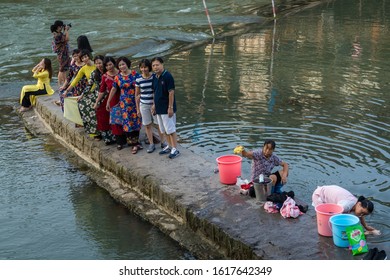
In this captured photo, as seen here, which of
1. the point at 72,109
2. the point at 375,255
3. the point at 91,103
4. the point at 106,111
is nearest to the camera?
the point at 375,255

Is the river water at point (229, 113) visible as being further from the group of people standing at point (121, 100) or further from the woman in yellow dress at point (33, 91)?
the group of people standing at point (121, 100)

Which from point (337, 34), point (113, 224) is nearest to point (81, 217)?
point (113, 224)

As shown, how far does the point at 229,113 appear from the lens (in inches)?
450

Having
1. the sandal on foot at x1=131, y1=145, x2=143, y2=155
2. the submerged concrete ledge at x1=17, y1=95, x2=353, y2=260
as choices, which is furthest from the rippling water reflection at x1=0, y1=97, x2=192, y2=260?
the sandal on foot at x1=131, y1=145, x2=143, y2=155

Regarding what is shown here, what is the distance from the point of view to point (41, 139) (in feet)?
36.9

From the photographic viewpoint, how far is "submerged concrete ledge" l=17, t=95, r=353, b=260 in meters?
6.04

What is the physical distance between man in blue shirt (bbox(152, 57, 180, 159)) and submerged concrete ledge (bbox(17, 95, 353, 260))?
1.01 feet

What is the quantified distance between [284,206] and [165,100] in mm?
2467

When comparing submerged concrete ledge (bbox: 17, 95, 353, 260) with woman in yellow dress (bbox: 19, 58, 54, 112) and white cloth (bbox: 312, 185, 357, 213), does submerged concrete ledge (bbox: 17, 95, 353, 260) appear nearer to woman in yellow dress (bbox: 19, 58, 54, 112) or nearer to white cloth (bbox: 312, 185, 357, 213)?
white cloth (bbox: 312, 185, 357, 213)

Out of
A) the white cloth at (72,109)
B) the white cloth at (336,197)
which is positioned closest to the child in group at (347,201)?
the white cloth at (336,197)

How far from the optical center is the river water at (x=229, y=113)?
759 centimetres

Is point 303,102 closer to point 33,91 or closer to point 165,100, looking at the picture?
point 165,100

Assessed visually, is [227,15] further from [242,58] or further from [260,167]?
[260,167]

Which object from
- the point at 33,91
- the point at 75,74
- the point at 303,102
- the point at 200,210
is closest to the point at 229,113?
the point at 303,102
